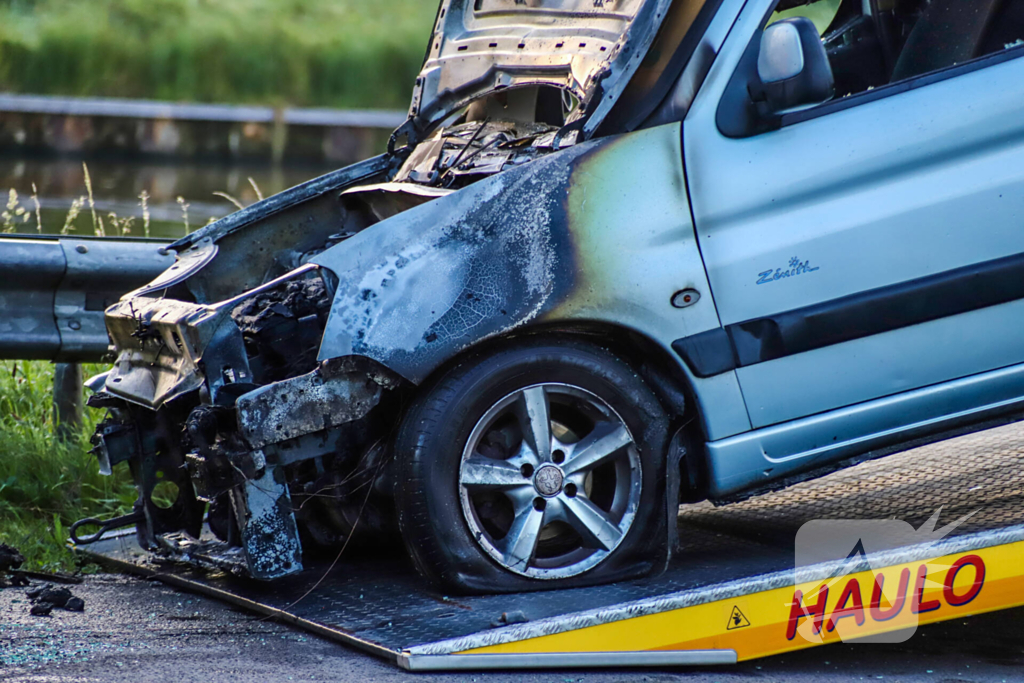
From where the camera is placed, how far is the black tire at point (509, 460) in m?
3.24

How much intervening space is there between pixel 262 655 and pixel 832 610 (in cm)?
151

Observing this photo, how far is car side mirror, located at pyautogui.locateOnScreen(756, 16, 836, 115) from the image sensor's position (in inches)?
127

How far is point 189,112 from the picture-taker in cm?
877

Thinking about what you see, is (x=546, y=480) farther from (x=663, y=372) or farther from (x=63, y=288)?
(x=63, y=288)

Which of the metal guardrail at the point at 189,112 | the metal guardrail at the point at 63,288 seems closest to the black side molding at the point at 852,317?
the metal guardrail at the point at 63,288

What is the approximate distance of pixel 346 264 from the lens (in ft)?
10.7

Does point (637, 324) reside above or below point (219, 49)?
below

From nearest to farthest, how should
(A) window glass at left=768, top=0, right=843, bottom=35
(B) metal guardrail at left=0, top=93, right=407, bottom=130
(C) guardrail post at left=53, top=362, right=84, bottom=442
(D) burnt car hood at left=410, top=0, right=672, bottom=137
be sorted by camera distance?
(D) burnt car hood at left=410, top=0, right=672, bottom=137
(A) window glass at left=768, top=0, right=843, bottom=35
(C) guardrail post at left=53, top=362, right=84, bottom=442
(B) metal guardrail at left=0, top=93, right=407, bottom=130

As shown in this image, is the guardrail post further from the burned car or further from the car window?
the car window

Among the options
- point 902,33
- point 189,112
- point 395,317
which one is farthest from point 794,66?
point 189,112

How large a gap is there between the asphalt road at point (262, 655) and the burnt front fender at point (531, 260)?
809mm

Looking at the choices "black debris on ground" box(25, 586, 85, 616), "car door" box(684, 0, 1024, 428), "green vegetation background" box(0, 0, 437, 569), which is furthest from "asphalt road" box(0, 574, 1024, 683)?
"green vegetation background" box(0, 0, 437, 569)

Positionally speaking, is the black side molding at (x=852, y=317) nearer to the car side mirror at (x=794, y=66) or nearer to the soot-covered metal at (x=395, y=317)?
→ the soot-covered metal at (x=395, y=317)

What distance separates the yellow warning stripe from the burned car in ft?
1.36
